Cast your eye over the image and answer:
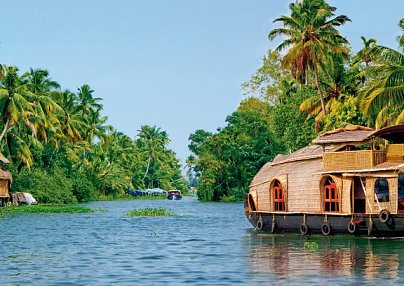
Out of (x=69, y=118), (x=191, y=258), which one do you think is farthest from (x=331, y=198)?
(x=69, y=118)

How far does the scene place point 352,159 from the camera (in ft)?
94.3

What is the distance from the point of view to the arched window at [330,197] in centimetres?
2933

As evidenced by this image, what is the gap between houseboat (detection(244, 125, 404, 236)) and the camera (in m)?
27.8

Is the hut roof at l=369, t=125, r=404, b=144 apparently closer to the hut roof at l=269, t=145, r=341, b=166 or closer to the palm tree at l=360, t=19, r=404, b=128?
the hut roof at l=269, t=145, r=341, b=166

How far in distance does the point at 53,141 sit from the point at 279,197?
43.2 meters

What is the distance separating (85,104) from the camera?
84.4 meters

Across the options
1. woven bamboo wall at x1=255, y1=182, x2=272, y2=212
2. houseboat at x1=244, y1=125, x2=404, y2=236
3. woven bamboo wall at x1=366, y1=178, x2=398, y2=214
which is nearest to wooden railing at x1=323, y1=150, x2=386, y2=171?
houseboat at x1=244, y1=125, x2=404, y2=236

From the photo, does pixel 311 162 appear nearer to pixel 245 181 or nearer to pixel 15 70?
pixel 15 70

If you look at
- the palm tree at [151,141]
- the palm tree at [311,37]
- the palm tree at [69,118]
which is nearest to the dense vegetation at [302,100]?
the palm tree at [311,37]

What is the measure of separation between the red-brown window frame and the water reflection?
108 centimetres

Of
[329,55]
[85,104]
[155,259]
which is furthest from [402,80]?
[85,104]

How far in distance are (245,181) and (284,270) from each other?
5892 cm

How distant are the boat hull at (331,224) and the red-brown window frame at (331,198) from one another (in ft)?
1.24

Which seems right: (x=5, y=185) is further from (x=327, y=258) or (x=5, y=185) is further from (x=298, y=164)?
(x=327, y=258)
